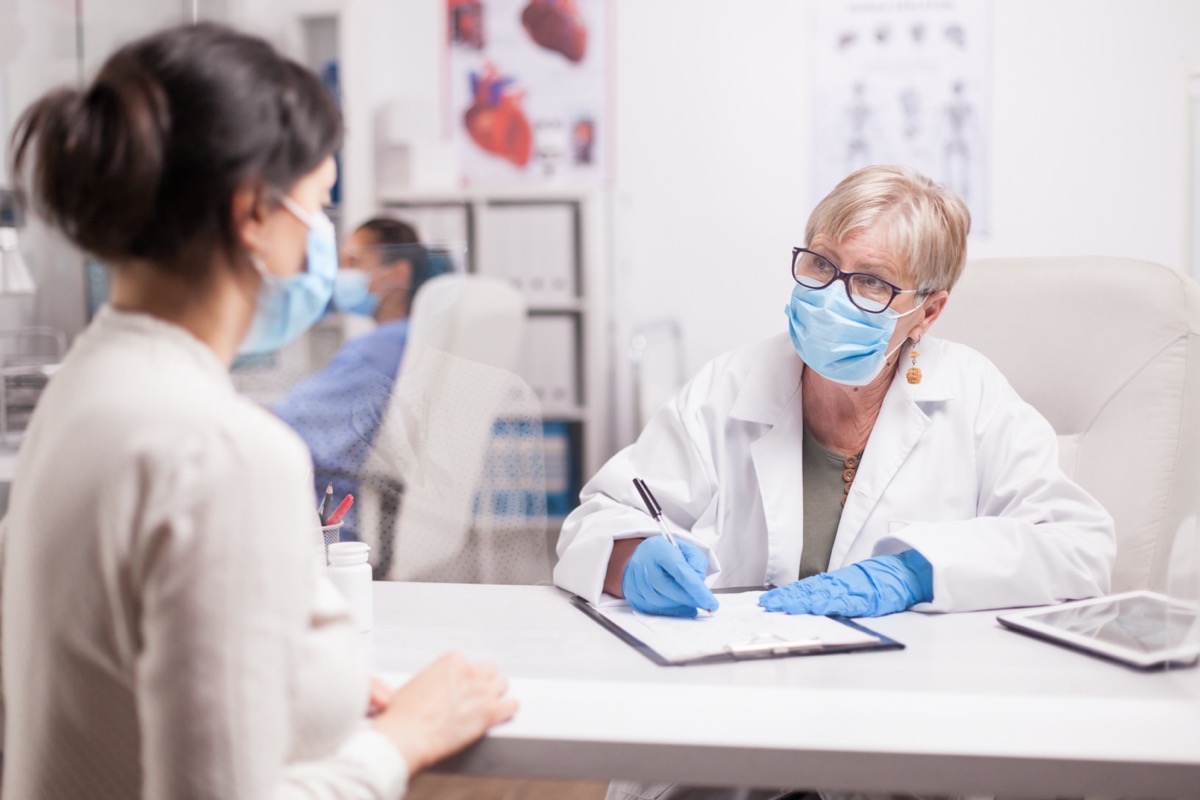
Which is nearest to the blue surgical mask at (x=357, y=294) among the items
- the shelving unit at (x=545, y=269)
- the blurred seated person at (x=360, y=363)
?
the blurred seated person at (x=360, y=363)

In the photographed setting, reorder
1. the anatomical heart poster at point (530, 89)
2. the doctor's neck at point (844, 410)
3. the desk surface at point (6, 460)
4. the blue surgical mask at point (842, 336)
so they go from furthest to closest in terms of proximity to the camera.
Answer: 1. the anatomical heart poster at point (530, 89)
2. the desk surface at point (6, 460)
3. the doctor's neck at point (844, 410)
4. the blue surgical mask at point (842, 336)

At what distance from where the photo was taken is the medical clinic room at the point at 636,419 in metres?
0.68

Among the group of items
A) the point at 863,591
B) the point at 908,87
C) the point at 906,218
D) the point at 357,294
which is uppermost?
the point at 908,87

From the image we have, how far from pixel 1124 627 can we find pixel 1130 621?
0.9 inches

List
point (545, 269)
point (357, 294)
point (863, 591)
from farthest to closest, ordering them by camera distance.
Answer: point (545, 269) → point (357, 294) → point (863, 591)

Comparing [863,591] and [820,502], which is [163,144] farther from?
[820,502]

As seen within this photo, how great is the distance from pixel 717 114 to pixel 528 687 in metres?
2.87

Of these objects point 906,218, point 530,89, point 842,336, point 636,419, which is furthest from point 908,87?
point 842,336

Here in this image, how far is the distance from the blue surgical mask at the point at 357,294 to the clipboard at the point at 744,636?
1846mm

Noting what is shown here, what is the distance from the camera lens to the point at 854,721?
85 centimetres

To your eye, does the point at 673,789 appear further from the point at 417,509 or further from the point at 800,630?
the point at 417,509

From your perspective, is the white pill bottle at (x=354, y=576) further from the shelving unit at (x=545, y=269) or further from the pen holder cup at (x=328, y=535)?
the shelving unit at (x=545, y=269)

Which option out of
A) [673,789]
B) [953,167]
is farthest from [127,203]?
[953,167]

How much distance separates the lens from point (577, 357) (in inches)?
139
